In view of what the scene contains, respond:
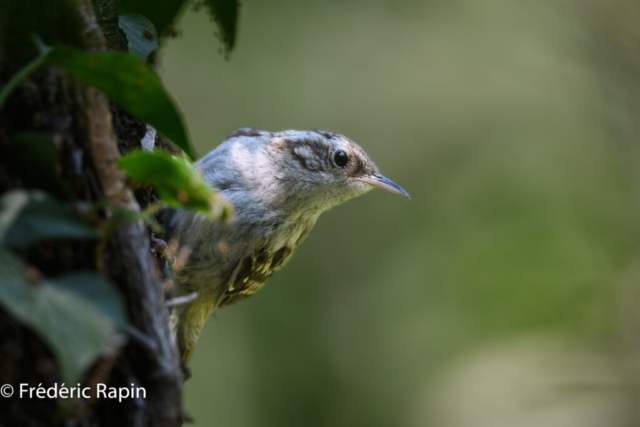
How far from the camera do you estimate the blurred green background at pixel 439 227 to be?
662 cm

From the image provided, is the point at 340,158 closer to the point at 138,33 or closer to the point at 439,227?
the point at 138,33

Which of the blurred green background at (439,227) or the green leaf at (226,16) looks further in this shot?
the blurred green background at (439,227)

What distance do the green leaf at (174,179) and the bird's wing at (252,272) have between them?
191cm

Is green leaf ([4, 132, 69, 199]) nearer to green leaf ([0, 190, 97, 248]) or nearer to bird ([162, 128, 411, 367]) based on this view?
green leaf ([0, 190, 97, 248])

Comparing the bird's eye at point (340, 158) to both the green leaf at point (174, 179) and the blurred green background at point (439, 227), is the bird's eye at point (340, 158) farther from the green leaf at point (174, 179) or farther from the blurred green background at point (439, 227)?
the blurred green background at point (439, 227)

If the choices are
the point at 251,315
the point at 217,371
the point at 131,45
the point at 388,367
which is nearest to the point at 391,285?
the point at 388,367

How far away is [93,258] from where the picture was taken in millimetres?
1240

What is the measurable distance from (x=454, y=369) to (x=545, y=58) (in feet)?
16.0

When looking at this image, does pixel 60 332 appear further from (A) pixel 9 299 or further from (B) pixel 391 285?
Result: (B) pixel 391 285

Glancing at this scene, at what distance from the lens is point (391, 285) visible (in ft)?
27.5

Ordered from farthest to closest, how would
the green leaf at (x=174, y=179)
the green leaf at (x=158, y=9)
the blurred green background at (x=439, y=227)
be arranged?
the blurred green background at (x=439, y=227) → the green leaf at (x=158, y=9) → the green leaf at (x=174, y=179)

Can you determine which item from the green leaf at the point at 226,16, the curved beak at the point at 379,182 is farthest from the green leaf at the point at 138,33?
the curved beak at the point at 379,182

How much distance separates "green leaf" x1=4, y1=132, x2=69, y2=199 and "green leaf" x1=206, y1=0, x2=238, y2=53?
125 centimetres

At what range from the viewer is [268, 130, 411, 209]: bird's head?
A: 122 inches
